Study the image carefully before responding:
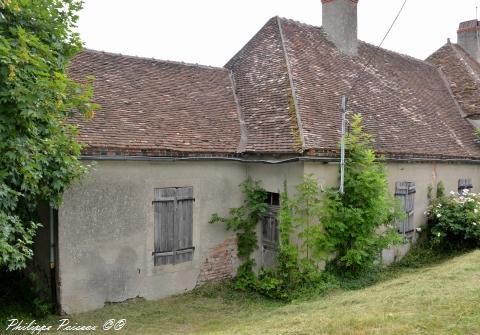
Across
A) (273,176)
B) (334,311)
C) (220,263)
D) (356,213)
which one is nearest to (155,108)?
(273,176)

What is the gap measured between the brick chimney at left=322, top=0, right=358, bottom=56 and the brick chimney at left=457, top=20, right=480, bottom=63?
924 cm

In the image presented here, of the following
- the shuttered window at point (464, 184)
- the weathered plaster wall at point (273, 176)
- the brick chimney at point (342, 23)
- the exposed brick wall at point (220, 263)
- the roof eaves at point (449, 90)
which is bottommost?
the exposed brick wall at point (220, 263)

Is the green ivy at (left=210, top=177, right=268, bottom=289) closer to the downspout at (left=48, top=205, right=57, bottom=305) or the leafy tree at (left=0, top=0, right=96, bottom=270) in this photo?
the downspout at (left=48, top=205, right=57, bottom=305)

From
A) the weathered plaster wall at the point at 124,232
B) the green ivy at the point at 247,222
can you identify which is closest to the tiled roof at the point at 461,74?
the green ivy at the point at 247,222

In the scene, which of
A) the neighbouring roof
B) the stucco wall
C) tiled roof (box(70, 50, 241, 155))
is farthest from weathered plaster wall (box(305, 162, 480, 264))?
tiled roof (box(70, 50, 241, 155))

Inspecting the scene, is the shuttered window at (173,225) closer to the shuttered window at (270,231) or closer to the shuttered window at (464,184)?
the shuttered window at (270,231)

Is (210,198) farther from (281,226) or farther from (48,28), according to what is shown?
(48,28)

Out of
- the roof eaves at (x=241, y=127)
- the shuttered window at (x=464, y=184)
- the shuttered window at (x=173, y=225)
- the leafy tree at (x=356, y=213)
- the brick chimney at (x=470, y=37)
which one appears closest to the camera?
the shuttered window at (x=173, y=225)

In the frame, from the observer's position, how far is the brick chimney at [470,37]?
20.3 meters

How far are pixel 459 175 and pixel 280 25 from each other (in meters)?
7.74

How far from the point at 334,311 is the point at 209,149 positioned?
480 cm

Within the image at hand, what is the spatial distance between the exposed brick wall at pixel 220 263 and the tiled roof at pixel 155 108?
2.38 metres

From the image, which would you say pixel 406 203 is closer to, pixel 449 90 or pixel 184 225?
pixel 184 225

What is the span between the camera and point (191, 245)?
10078mm
